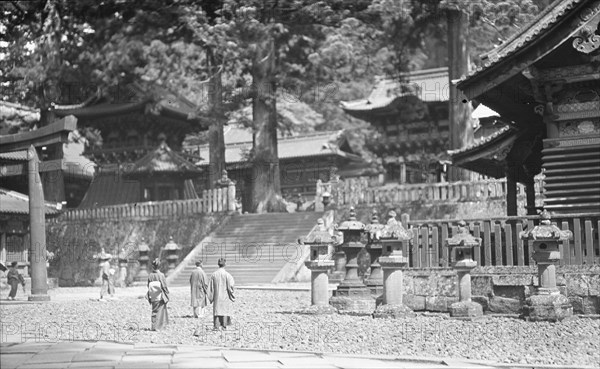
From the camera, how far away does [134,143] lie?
1804 inches

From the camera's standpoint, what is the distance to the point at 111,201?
47.0 m

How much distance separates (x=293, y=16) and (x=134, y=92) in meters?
10.6

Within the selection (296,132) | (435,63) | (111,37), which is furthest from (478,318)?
(435,63)

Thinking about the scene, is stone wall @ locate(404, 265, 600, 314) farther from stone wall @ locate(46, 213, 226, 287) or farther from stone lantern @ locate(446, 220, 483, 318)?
stone wall @ locate(46, 213, 226, 287)

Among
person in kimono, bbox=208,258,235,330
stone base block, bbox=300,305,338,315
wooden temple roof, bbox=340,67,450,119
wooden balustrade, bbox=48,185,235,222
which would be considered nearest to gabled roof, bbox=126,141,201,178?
wooden balustrade, bbox=48,185,235,222

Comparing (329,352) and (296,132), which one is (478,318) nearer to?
(329,352)

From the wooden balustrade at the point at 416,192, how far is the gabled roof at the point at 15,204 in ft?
36.4

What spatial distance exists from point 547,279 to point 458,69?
18.0 m

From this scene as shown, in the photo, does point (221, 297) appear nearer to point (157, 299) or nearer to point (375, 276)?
point (157, 299)

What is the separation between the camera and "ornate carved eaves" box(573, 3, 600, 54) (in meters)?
16.0

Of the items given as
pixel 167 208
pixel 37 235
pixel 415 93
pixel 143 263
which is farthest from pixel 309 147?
pixel 37 235

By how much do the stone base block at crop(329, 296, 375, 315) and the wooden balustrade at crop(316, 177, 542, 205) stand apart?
1175 cm

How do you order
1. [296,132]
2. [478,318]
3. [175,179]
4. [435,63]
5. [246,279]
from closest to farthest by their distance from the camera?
[478,318]
[246,279]
[175,179]
[296,132]
[435,63]

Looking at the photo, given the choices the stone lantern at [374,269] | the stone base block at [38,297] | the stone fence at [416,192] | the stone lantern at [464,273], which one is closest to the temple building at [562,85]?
the stone lantern at [464,273]
